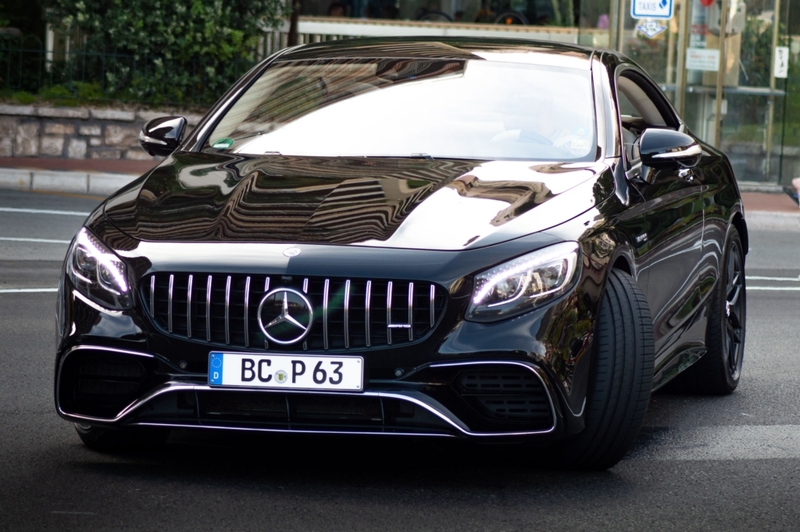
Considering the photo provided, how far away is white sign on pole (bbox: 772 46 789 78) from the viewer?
1783cm

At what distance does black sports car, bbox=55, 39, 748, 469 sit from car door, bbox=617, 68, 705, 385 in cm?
2

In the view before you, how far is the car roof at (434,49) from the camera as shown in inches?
231

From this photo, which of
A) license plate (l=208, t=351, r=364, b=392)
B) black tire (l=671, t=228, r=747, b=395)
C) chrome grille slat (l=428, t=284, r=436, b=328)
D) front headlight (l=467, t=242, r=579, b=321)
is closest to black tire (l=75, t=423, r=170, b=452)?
license plate (l=208, t=351, r=364, b=392)

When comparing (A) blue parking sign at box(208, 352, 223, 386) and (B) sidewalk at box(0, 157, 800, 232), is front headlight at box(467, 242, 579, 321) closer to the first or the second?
(A) blue parking sign at box(208, 352, 223, 386)

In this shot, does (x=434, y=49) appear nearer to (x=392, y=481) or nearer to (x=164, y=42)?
(x=392, y=481)

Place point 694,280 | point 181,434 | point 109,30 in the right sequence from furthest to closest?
1. point 109,30
2. point 694,280
3. point 181,434

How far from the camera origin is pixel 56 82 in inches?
704

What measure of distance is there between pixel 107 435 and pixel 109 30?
42.6ft

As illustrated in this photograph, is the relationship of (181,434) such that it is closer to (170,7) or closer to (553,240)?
(553,240)

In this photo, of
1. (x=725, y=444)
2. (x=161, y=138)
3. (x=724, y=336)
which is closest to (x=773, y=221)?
(x=724, y=336)

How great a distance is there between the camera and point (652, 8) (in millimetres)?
18062

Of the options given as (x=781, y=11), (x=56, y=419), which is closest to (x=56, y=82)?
(x=781, y=11)

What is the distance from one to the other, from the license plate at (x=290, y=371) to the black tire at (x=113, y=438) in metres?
0.70

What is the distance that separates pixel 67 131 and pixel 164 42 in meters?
1.59
